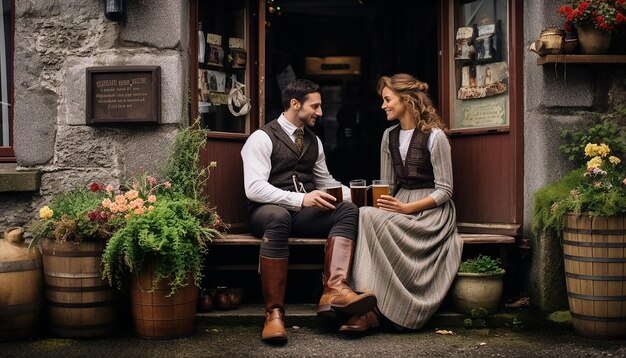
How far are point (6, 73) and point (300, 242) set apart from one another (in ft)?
9.30

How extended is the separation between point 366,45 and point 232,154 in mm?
5322

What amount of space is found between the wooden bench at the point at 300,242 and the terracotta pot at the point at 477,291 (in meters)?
0.32

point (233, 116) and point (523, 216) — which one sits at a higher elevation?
point (233, 116)

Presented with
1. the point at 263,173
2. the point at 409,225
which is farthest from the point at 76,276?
the point at 409,225

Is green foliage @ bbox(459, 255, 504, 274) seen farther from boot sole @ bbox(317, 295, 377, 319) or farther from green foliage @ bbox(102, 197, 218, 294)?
green foliage @ bbox(102, 197, 218, 294)

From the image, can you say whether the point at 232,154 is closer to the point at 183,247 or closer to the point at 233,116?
the point at 233,116

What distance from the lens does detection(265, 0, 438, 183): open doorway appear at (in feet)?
31.7

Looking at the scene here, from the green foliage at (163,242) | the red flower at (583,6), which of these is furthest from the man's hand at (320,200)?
the red flower at (583,6)

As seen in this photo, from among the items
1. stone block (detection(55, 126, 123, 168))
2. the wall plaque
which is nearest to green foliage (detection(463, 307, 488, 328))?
the wall plaque

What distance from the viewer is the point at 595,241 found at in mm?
4816

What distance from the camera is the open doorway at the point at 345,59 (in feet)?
31.7

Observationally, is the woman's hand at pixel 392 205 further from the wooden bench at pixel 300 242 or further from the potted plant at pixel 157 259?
the potted plant at pixel 157 259

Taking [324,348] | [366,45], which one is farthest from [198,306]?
[366,45]

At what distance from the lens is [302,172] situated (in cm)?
579
